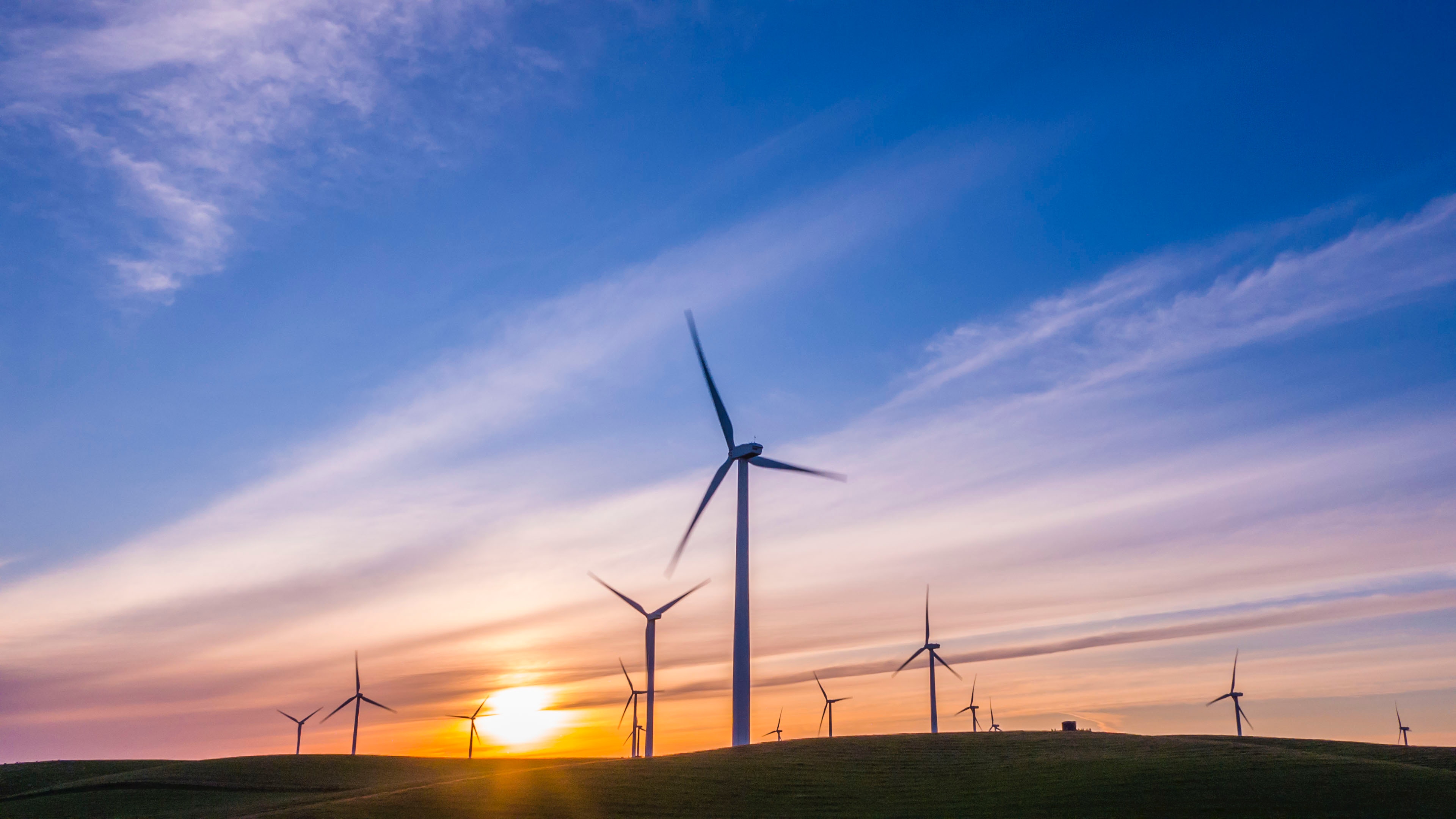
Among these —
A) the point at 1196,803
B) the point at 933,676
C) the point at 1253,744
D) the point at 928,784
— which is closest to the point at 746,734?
the point at 928,784

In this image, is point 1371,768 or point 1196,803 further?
point 1371,768

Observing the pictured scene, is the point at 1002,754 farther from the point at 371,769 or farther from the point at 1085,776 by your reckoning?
the point at 371,769

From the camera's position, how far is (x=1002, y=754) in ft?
247

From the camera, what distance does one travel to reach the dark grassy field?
56156mm

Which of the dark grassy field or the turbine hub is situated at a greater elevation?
the turbine hub

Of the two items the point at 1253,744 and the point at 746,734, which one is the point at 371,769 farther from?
the point at 1253,744

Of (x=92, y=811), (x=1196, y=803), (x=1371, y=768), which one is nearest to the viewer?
(x=1196, y=803)

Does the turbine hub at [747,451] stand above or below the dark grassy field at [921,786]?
above

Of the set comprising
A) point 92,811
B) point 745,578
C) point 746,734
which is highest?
point 745,578

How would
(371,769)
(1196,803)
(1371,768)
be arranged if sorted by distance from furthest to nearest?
1. (371,769)
2. (1371,768)
3. (1196,803)

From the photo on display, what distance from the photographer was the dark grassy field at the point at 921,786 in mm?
56156

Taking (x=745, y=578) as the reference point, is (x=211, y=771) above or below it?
below

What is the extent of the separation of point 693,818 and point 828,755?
22.6 metres

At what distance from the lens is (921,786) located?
6456 cm
